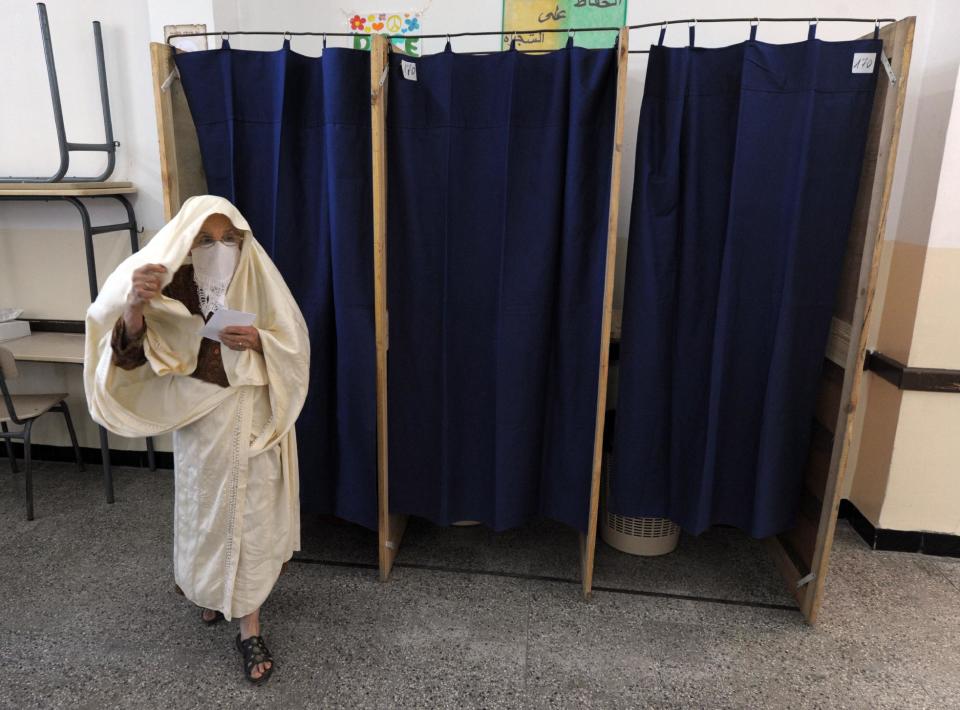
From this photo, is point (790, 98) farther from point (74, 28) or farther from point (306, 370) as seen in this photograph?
point (74, 28)

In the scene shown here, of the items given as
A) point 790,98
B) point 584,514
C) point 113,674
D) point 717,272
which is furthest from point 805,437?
point 113,674

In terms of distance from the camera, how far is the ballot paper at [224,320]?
67.6 inches

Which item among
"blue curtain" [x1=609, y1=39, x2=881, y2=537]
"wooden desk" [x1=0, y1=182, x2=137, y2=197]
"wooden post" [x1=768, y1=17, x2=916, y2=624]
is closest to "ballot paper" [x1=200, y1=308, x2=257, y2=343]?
"blue curtain" [x1=609, y1=39, x2=881, y2=537]

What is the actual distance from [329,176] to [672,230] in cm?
111

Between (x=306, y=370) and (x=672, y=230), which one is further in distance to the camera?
(x=672, y=230)

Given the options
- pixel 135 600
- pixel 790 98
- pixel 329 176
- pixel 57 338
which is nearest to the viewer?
pixel 790 98

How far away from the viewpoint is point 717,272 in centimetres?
215

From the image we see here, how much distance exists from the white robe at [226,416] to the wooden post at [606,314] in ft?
3.06

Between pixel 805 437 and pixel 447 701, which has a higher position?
pixel 805 437

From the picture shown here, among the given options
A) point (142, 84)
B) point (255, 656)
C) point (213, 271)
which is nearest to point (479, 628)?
point (255, 656)

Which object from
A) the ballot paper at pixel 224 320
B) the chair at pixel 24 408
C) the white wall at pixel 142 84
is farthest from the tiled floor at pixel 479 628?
the white wall at pixel 142 84

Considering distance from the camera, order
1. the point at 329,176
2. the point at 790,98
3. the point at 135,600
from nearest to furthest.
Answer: the point at 790,98 → the point at 329,176 → the point at 135,600

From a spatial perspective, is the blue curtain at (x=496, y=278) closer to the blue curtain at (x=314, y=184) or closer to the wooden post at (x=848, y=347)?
the blue curtain at (x=314, y=184)

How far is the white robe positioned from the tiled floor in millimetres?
301
